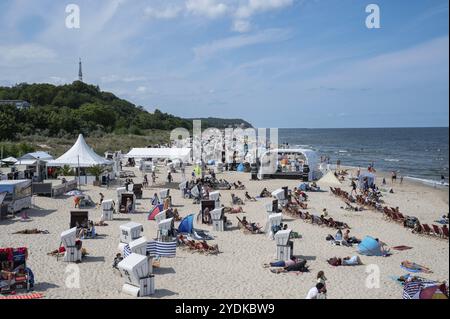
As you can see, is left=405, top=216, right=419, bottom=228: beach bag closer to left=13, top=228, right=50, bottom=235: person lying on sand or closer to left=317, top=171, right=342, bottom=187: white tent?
left=317, top=171, right=342, bottom=187: white tent

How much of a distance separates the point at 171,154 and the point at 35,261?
56.0 ft

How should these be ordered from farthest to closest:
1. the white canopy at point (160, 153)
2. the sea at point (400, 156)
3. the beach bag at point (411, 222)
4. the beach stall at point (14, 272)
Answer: the sea at point (400, 156) < the white canopy at point (160, 153) < the beach bag at point (411, 222) < the beach stall at point (14, 272)

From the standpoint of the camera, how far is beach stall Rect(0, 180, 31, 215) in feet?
49.9

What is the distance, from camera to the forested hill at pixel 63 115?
51.7m

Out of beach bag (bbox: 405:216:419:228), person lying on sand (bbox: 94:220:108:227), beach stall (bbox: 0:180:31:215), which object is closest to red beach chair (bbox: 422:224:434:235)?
beach bag (bbox: 405:216:419:228)

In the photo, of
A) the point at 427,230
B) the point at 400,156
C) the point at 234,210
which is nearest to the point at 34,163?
the point at 234,210

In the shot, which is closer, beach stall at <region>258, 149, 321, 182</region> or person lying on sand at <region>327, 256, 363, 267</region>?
person lying on sand at <region>327, 256, 363, 267</region>

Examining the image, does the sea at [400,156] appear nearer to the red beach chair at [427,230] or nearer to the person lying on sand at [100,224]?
the red beach chair at [427,230]

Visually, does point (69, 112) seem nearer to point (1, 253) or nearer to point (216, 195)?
point (216, 195)

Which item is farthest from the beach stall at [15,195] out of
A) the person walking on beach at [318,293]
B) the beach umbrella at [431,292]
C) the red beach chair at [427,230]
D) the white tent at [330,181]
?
the white tent at [330,181]

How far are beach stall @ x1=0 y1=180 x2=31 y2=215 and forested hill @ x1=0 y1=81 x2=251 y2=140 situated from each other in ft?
108

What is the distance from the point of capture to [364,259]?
1120 cm

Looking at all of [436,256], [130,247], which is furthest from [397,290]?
[130,247]

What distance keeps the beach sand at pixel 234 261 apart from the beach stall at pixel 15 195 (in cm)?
52
